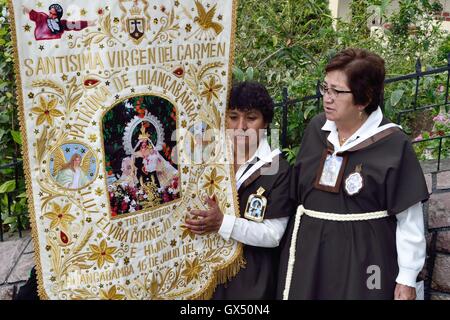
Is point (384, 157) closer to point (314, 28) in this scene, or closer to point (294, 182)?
point (294, 182)

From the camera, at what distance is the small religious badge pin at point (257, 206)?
2502 millimetres

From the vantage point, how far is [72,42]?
209 cm

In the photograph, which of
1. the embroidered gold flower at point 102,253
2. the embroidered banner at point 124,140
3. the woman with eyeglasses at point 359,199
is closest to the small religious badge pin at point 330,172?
the woman with eyeglasses at point 359,199

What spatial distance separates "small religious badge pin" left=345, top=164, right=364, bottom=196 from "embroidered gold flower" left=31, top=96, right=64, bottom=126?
114 cm

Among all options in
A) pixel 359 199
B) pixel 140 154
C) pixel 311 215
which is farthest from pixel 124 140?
pixel 359 199

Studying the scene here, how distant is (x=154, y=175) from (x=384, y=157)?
3.00 feet

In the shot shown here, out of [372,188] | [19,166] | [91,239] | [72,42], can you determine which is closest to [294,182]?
[372,188]

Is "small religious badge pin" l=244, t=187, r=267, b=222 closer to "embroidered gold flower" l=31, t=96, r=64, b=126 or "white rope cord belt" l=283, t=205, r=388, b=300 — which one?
"white rope cord belt" l=283, t=205, r=388, b=300

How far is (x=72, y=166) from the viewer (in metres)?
2.20

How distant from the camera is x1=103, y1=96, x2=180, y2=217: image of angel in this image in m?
2.25

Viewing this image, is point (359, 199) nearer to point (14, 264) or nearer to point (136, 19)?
point (136, 19)

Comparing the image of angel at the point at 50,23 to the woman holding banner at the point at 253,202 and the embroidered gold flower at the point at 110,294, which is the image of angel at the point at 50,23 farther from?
the embroidered gold flower at the point at 110,294

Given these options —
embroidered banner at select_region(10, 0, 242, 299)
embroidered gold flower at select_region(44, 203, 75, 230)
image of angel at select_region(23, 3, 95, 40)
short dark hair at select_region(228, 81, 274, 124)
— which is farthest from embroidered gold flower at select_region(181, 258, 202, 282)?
image of angel at select_region(23, 3, 95, 40)
